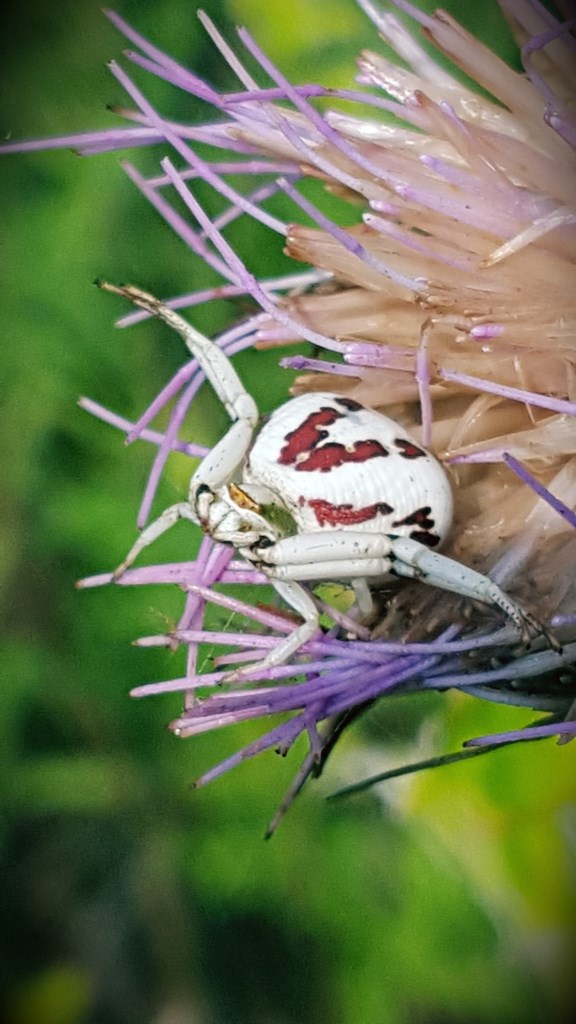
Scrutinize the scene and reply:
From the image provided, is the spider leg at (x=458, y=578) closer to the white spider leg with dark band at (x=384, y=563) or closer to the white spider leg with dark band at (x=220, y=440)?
the white spider leg with dark band at (x=384, y=563)

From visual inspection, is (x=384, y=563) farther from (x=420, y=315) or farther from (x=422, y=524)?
(x=420, y=315)

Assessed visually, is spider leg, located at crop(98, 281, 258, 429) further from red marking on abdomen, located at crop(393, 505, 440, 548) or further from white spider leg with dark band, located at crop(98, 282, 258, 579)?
red marking on abdomen, located at crop(393, 505, 440, 548)

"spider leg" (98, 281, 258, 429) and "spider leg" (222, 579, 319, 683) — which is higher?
"spider leg" (98, 281, 258, 429)

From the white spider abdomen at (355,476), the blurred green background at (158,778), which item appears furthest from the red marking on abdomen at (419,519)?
the blurred green background at (158,778)

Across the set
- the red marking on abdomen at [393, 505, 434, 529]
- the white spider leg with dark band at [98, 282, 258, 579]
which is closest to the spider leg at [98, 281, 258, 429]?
the white spider leg with dark band at [98, 282, 258, 579]

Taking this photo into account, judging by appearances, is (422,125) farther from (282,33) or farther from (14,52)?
(14,52)

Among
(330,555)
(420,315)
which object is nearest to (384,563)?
(330,555)

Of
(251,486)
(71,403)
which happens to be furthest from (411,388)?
(71,403)
